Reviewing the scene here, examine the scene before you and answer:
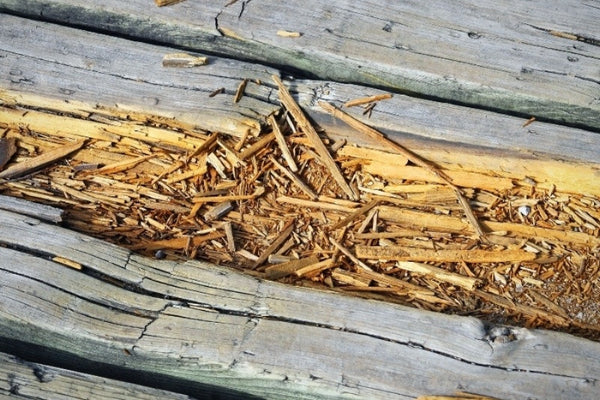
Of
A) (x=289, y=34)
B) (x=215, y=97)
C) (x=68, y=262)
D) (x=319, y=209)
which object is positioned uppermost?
(x=289, y=34)

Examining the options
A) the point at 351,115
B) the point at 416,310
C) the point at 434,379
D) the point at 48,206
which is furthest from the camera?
the point at 351,115

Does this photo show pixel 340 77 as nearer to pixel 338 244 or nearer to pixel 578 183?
pixel 338 244

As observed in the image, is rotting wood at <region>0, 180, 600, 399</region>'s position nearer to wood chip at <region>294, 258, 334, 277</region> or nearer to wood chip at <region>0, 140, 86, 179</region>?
wood chip at <region>294, 258, 334, 277</region>

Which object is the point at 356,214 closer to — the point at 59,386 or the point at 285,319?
the point at 285,319

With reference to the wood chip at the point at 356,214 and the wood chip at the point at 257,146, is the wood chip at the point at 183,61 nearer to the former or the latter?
the wood chip at the point at 257,146

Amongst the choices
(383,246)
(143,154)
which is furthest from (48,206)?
(383,246)

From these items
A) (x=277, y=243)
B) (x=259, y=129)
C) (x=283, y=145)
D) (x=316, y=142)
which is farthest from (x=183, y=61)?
(x=277, y=243)

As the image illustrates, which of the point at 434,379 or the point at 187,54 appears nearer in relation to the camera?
the point at 434,379
